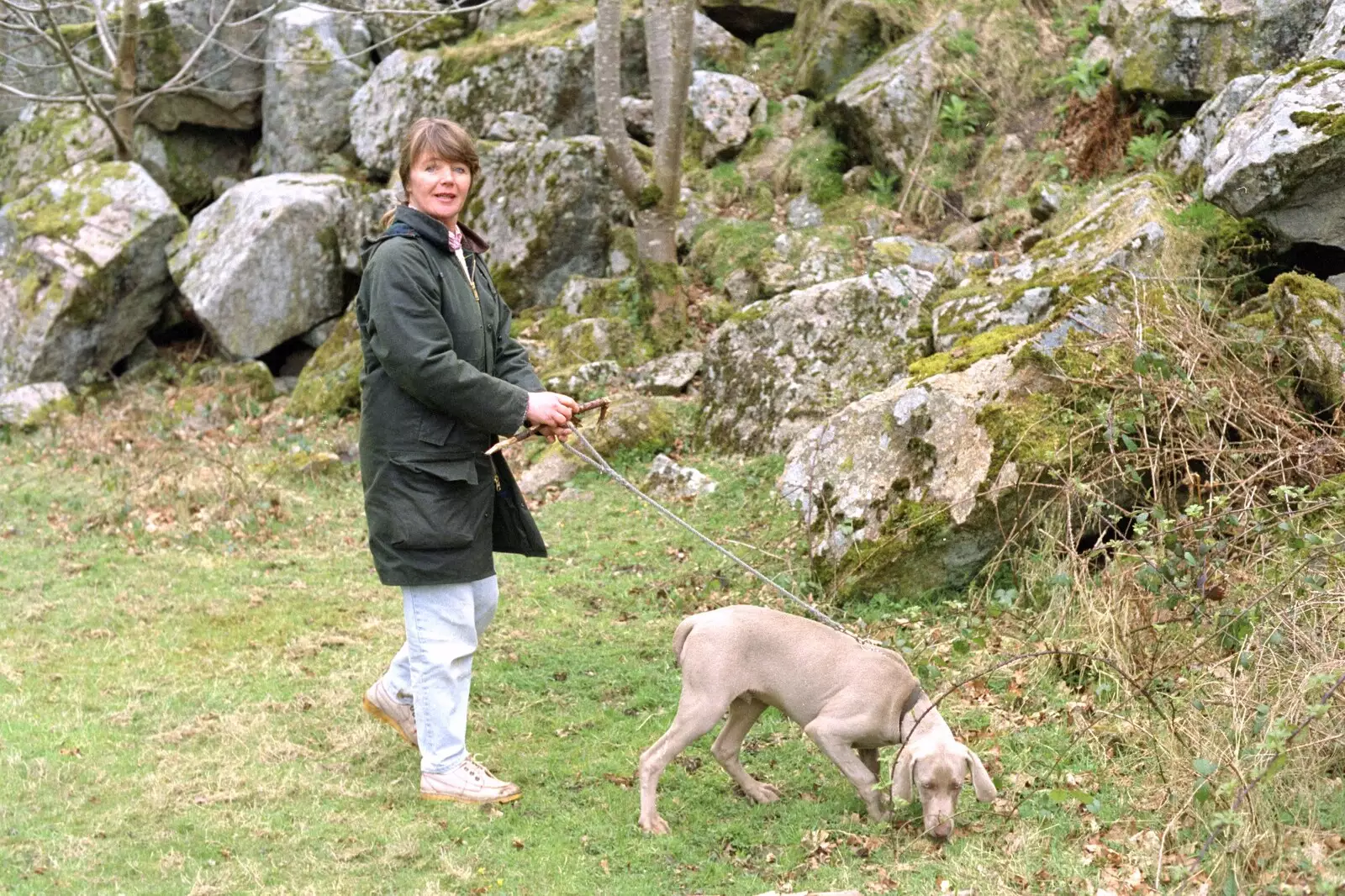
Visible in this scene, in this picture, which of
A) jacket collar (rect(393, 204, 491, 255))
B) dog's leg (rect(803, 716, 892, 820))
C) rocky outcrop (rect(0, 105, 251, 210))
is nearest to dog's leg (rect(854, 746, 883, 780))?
dog's leg (rect(803, 716, 892, 820))

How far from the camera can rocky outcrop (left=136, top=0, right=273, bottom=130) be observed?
17391 millimetres

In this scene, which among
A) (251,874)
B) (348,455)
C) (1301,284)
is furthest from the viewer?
(348,455)

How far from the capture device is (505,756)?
5.77m

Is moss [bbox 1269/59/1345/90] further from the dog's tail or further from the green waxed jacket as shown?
the green waxed jacket

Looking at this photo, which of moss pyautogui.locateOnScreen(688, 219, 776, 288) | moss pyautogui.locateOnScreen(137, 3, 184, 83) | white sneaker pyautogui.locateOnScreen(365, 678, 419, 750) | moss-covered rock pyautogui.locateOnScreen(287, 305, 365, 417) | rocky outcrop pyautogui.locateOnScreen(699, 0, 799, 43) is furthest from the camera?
moss pyautogui.locateOnScreen(137, 3, 184, 83)

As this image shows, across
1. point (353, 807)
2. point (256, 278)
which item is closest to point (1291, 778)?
point (353, 807)

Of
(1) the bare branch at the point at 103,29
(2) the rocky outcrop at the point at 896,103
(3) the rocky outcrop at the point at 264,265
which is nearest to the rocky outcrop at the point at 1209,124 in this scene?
(2) the rocky outcrop at the point at 896,103

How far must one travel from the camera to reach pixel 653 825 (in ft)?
16.2

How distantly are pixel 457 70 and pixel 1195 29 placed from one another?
9396mm

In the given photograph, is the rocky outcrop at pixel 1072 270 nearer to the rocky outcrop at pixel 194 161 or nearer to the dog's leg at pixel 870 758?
the dog's leg at pixel 870 758

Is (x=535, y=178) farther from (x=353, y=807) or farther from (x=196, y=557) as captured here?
(x=353, y=807)

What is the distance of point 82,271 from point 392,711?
453 inches

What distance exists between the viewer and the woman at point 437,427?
4902mm

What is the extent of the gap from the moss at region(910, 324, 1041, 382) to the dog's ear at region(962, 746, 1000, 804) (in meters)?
3.37
